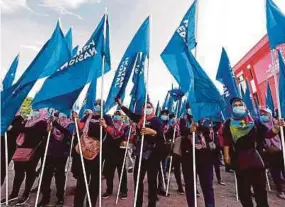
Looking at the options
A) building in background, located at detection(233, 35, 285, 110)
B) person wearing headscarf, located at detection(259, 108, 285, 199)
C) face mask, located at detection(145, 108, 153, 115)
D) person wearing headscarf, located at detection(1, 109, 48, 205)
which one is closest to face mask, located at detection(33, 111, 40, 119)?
person wearing headscarf, located at detection(1, 109, 48, 205)

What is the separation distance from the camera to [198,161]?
5.21 meters

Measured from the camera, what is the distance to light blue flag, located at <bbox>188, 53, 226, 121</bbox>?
16.5ft

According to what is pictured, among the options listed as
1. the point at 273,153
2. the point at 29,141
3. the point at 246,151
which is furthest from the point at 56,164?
the point at 273,153

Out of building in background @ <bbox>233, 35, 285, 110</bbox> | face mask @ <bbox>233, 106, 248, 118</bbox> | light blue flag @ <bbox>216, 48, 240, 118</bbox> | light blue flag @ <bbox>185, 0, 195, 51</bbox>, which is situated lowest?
face mask @ <bbox>233, 106, 248, 118</bbox>

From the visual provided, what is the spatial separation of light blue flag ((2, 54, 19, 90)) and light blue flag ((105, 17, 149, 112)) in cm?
240

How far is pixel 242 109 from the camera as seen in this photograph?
4.57 metres

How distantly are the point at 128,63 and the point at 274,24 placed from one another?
2.73m

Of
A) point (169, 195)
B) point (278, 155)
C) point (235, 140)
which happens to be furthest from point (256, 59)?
point (235, 140)

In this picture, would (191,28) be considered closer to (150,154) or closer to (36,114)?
(150,154)

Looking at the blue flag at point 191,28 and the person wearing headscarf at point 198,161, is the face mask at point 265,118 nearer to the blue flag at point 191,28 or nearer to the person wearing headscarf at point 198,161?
the person wearing headscarf at point 198,161

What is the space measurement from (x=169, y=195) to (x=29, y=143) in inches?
132

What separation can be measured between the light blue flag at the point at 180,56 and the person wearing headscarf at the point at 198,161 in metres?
0.70

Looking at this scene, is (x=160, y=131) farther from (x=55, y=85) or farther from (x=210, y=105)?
(x=55, y=85)

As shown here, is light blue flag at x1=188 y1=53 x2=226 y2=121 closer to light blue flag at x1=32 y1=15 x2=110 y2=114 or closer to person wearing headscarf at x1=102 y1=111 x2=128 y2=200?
light blue flag at x1=32 y1=15 x2=110 y2=114
